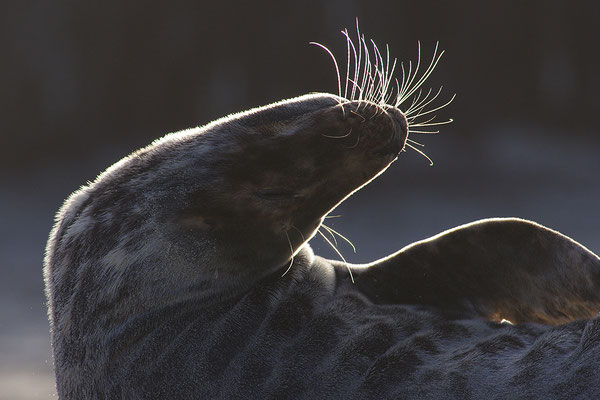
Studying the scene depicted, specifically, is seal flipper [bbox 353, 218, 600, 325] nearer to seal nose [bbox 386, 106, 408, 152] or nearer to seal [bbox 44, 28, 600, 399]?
seal [bbox 44, 28, 600, 399]

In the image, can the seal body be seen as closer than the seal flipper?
Yes

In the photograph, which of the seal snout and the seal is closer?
the seal

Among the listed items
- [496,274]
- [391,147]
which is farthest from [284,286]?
[496,274]

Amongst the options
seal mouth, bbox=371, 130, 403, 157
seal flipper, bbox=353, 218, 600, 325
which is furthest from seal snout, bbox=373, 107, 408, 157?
seal flipper, bbox=353, 218, 600, 325

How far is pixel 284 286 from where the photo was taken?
7.55 ft

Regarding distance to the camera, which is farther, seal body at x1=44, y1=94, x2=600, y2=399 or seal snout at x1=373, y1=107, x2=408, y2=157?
seal snout at x1=373, y1=107, x2=408, y2=157

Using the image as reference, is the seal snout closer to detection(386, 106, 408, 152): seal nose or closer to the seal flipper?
detection(386, 106, 408, 152): seal nose

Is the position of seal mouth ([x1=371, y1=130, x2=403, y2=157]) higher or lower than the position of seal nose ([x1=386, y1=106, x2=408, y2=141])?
lower

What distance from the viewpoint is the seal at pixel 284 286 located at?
2.07 meters

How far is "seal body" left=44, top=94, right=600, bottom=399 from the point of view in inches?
81.7

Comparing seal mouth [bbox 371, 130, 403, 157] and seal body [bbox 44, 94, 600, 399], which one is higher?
seal mouth [bbox 371, 130, 403, 157]

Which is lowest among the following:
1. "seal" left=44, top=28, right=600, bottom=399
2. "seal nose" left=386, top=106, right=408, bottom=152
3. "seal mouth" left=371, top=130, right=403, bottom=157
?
"seal" left=44, top=28, right=600, bottom=399

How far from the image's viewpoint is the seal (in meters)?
2.07

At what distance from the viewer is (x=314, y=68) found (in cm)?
603
